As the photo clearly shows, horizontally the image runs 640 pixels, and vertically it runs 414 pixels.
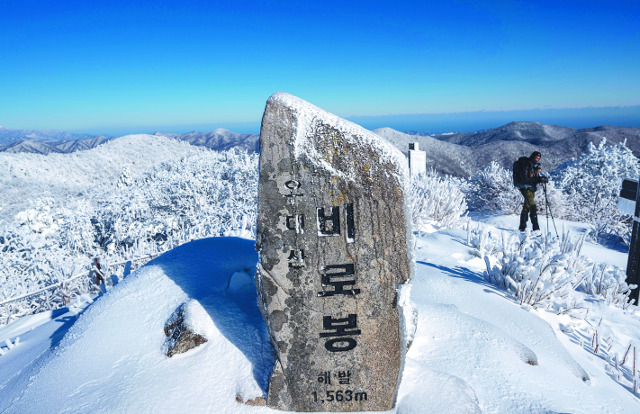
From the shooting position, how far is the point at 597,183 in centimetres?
983

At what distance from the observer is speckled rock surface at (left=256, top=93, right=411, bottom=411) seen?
5.89ft

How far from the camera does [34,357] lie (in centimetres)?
248

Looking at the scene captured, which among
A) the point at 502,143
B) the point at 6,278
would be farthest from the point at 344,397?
the point at 502,143

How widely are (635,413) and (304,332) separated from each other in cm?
215

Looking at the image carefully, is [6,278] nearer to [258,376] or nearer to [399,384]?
[258,376]

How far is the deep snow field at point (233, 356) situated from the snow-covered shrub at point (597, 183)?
7677 mm

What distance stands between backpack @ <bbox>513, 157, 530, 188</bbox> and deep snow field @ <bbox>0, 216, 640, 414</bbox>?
9.76 feet

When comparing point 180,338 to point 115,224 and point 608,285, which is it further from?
point 115,224

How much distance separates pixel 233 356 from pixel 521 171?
223 inches

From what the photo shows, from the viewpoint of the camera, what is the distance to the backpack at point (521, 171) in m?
5.75

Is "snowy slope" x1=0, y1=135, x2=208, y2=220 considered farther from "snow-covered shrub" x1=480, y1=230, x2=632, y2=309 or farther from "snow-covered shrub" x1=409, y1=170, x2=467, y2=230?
"snow-covered shrub" x1=480, y1=230, x2=632, y2=309

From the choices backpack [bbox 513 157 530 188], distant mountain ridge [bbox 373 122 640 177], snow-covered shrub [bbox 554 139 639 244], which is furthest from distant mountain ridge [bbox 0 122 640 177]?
backpack [bbox 513 157 530 188]

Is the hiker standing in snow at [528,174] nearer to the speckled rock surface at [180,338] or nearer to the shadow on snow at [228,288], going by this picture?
the shadow on snow at [228,288]

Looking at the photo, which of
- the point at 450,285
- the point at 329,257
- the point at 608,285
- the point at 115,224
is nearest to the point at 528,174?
the point at 608,285
